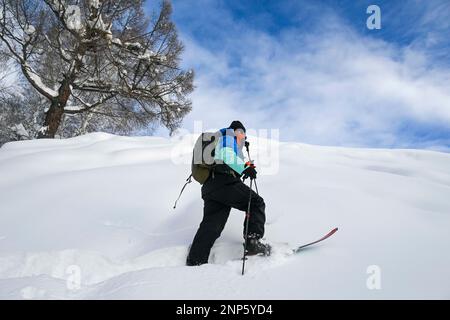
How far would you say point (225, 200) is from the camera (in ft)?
10.2

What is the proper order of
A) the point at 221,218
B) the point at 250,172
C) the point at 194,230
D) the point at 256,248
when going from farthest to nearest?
the point at 194,230 → the point at 221,218 → the point at 250,172 → the point at 256,248

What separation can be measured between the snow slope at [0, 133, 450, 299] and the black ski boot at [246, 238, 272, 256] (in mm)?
101

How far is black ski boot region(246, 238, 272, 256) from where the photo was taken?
288cm

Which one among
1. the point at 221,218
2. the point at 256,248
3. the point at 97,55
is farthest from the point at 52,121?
the point at 256,248

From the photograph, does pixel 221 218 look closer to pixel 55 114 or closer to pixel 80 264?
pixel 80 264

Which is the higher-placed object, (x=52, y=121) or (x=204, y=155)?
(x=52, y=121)

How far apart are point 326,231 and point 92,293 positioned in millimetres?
2302

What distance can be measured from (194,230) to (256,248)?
0.97 metres

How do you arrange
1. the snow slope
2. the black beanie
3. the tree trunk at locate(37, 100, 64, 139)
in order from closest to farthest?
the snow slope → the black beanie → the tree trunk at locate(37, 100, 64, 139)

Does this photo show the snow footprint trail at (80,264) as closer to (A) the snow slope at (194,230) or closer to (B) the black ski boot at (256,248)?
(A) the snow slope at (194,230)

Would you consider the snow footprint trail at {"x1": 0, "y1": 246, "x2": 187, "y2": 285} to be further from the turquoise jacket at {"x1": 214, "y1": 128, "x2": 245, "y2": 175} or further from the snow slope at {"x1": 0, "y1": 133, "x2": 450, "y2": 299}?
the turquoise jacket at {"x1": 214, "y1": 128, "x2": 245, "y2": 175}

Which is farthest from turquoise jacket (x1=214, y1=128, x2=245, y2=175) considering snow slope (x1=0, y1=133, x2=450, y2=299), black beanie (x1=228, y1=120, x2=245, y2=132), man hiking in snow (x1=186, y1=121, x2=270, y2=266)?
snow slope (x1=0, y1=133, x2=450, y2=299)
